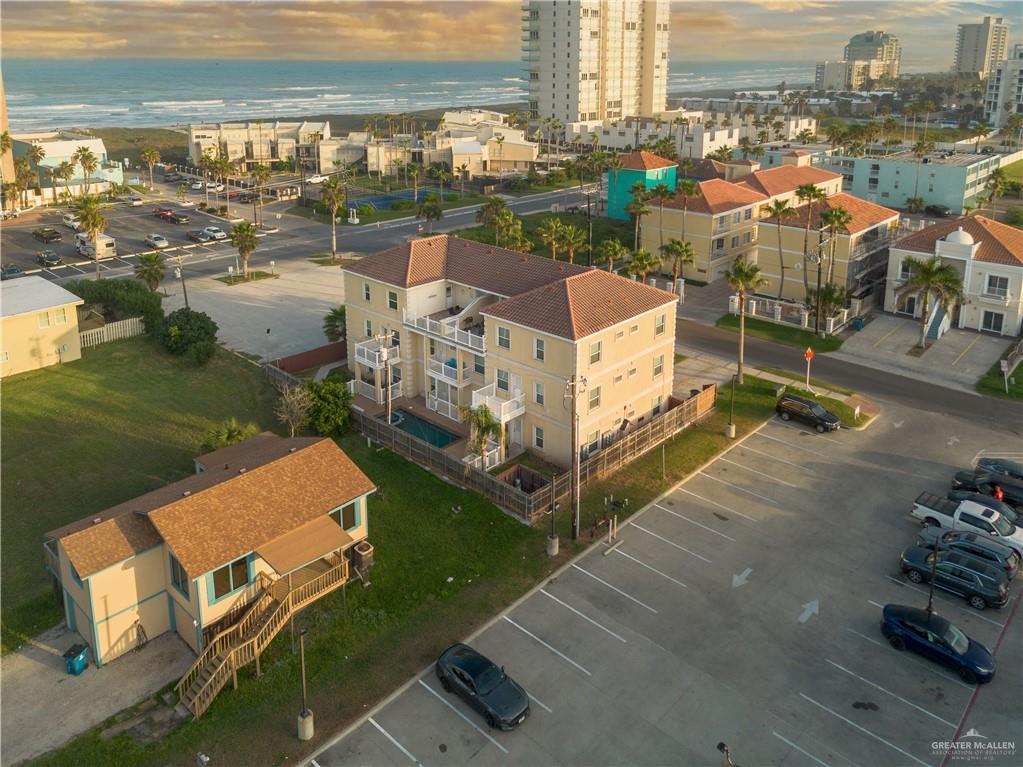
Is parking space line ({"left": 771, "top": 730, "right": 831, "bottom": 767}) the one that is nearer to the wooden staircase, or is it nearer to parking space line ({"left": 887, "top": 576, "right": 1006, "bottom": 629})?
parking space line ({"left": 887, "top": 576, "right": 1006, "bottom": 629})

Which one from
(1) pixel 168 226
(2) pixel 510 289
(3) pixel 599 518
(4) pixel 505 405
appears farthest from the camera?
(1) pixel 168 226

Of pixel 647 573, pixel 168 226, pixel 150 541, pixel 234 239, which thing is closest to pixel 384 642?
pixel 150 541

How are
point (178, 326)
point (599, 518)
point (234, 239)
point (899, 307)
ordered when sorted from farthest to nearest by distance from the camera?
point (234, 239) → point (899, 307) → point (178, 326) → point (599, 518)

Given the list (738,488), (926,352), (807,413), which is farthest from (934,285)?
(738,488)

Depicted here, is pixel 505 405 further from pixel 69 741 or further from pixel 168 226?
pixel 168 226

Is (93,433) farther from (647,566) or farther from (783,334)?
(783,334)
